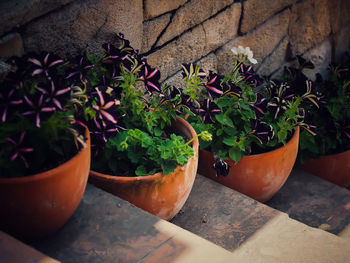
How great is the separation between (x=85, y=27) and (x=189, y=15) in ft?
2.33

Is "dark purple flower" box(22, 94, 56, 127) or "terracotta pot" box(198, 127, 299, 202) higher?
"dark purple flower" box(22, 94, 56, 127)

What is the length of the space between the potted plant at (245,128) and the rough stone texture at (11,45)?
2.55 feet

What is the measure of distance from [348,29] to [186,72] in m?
2.36

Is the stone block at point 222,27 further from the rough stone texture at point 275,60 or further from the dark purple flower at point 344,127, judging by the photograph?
the dark purple flower at point 344,127

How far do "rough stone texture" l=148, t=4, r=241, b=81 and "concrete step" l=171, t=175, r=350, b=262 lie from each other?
65 cm

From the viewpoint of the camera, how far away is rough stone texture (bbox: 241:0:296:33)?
281 cm

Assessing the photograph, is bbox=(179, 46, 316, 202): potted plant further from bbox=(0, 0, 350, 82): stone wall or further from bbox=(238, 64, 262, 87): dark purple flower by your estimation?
bbox=(0, 0, 350, 82): stone wall

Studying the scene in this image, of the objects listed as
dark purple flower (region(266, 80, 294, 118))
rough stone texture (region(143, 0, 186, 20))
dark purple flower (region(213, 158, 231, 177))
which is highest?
rough stone texture (region(143, 0, 186, 20))

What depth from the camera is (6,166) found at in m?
1.38

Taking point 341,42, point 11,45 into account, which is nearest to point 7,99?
point 11,45

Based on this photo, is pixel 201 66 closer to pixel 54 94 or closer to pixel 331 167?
pixel 331 167

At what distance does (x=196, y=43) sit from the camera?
2543 mm

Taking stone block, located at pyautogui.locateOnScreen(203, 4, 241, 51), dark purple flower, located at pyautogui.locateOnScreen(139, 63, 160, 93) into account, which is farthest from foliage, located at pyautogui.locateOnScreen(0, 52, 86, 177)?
stone block, located at pyautogui.locateOnScreen(203, 4, 241, 51)

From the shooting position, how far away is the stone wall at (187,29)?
1748mm
